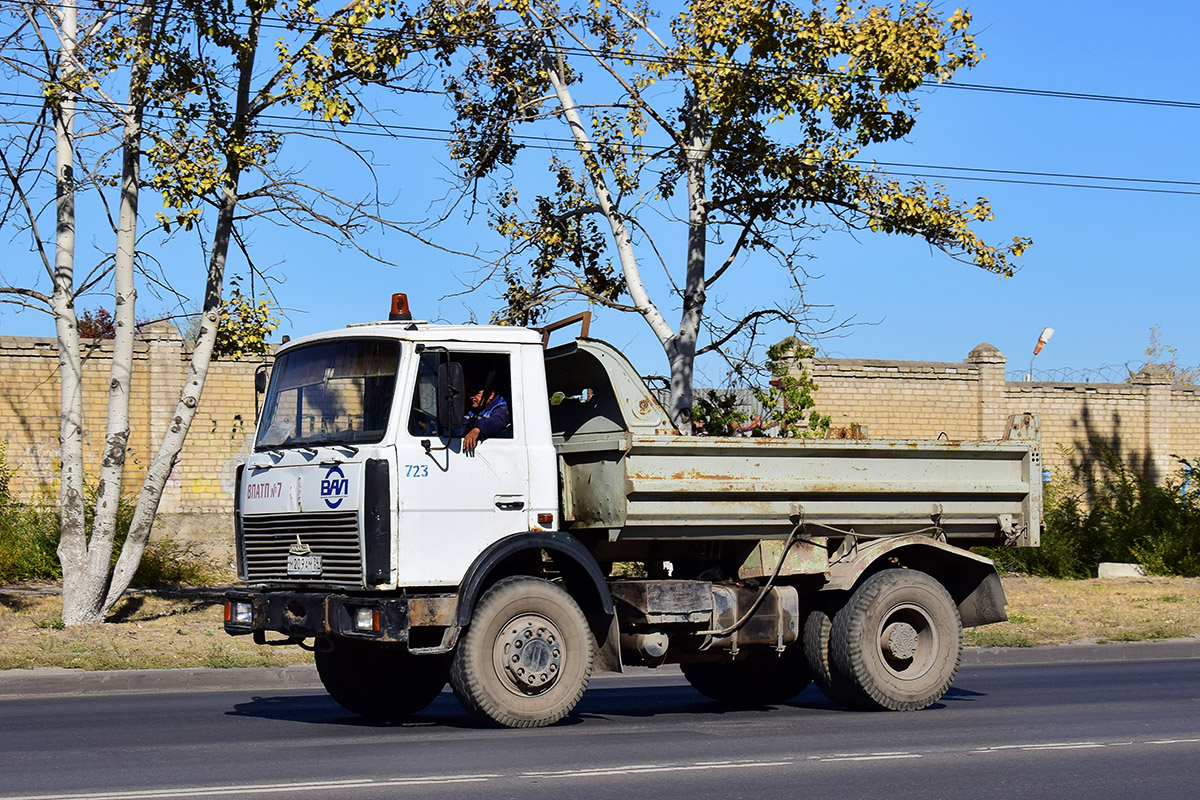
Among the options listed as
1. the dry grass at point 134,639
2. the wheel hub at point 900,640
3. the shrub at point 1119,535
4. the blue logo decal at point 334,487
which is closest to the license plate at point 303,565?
the blue logo decal at point 334,487

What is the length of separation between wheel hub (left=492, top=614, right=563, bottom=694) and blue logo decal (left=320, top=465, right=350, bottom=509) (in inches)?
52.1

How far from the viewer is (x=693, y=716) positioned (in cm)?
1031

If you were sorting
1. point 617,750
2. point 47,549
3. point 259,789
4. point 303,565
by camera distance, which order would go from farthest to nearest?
point 47,549 < point 303,565 < point 617,750 < point 259,789

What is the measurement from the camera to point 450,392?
28.4ft

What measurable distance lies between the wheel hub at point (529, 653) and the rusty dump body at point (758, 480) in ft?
2.63

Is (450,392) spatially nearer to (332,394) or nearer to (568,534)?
(332,394)

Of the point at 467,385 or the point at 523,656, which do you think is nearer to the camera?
the point at 523,656

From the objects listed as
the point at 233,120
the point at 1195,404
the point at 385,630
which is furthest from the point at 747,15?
the point at 1195,404

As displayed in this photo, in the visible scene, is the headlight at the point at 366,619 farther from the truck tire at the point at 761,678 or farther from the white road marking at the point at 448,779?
the truck tire at the point at 761,678

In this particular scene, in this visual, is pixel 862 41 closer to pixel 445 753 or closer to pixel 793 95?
pixel 793 95

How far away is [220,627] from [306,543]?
7196mm

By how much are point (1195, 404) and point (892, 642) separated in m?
22.0

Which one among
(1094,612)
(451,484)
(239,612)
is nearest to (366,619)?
(451,484)

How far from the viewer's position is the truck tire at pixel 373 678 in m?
9.98
